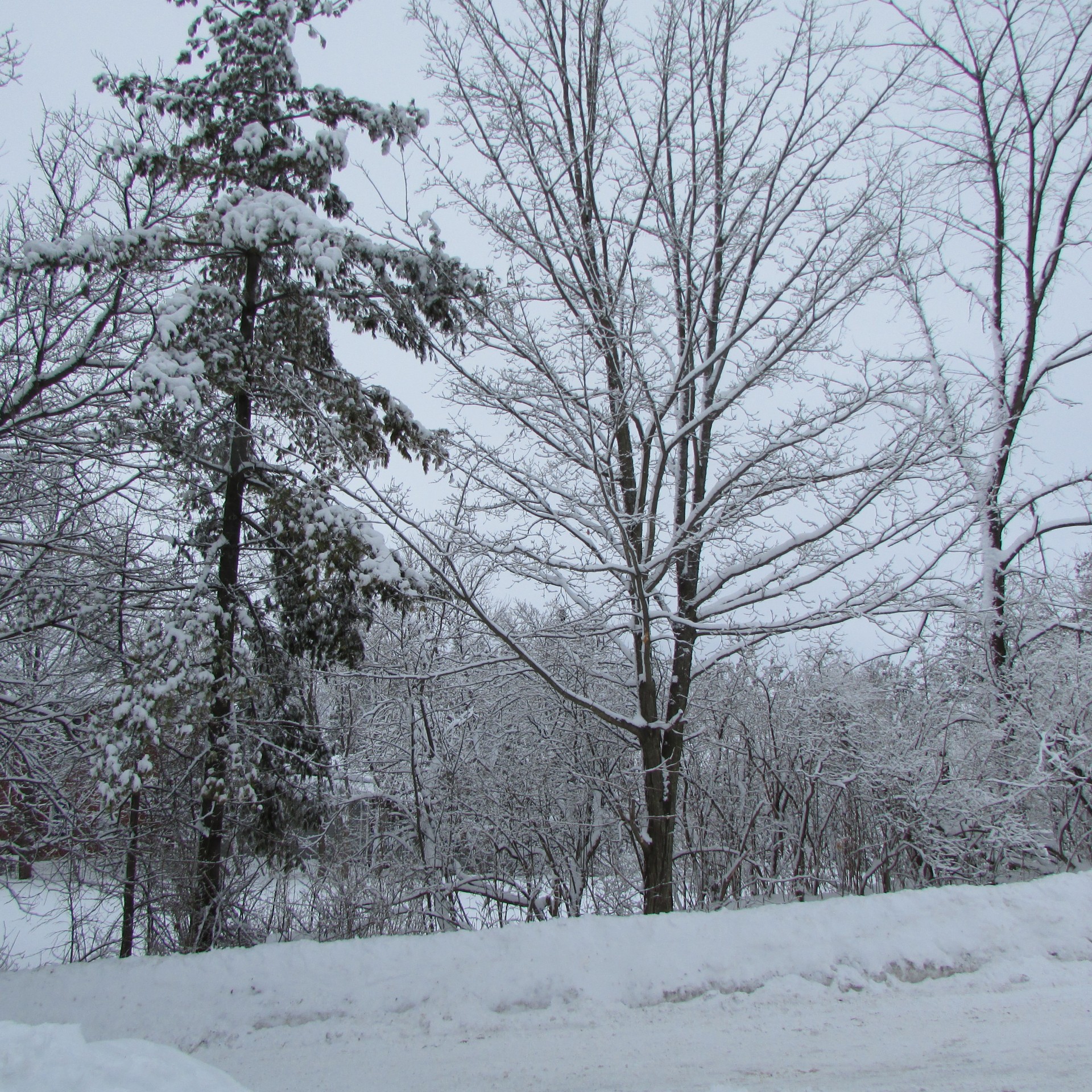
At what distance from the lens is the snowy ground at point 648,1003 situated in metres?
3.23

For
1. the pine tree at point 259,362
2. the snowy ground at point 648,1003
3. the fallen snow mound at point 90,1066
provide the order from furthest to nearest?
A: the pine tree at point 259,362, the snowy ground at point 648,1003, the fallen snow mound at point 90,1066

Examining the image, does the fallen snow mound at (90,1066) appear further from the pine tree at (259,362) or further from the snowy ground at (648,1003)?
the pine tree at (259,362)

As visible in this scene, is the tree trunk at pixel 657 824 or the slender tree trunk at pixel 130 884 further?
the slender tree trunk at pixel 130 884

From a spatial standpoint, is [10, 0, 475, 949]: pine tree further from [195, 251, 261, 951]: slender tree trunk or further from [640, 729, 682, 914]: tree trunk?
[640, 729, 682, 914]: tree trunk

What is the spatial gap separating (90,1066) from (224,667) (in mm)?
3289

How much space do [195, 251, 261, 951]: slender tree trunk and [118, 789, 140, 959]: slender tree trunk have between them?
2.72 feet

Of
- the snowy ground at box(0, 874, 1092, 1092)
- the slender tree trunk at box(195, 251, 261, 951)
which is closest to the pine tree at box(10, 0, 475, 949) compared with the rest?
the slender tree trunk at box(195, 251, 261, 951)

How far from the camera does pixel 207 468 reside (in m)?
6.55

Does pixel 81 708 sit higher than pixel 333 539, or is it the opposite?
pixel 333 539

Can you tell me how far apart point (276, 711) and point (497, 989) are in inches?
163

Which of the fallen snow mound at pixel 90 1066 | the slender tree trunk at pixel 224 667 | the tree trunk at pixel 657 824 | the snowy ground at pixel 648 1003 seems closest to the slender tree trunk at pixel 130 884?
the slender tree trunk at pixel 224 667

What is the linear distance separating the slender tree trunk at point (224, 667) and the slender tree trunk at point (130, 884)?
83cm

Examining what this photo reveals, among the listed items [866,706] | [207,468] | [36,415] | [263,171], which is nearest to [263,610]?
[207,468]

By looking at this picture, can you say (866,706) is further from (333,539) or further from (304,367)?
(304,367)
